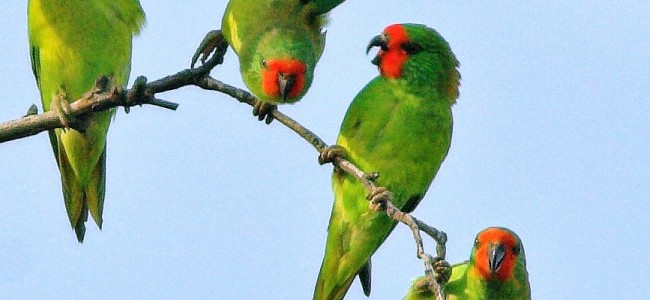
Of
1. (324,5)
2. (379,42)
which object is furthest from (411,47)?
(324,5)

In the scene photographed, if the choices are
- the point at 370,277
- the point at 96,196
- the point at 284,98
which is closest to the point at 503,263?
the point at 370,277

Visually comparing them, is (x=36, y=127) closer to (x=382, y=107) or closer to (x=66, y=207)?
(x=66, y=207)

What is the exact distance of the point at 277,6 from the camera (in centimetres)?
600

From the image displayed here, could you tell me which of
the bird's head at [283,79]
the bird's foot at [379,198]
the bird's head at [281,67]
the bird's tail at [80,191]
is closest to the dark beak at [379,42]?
the bird's head at [281,67]

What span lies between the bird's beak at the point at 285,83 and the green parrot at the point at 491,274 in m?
1.64

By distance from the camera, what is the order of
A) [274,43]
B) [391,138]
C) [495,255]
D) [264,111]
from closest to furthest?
[264,111] < [274,43] < [391,138] < [495,255]

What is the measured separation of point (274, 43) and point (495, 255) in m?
2.00

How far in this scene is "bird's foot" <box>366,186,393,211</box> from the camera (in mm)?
3914

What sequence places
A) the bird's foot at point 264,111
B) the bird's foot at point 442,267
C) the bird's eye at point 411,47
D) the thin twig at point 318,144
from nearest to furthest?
the thin twig at point 318,144 < the bird's foot at point 442,267 < the bird's foot at point 264,111 < the bird's eye at point 411,47

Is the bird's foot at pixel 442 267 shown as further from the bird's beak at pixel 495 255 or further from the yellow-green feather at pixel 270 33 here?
the bird's beak at pixel 495 255

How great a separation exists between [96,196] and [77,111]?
1881mm

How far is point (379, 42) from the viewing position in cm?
627

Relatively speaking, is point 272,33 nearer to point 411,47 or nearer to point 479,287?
point 411,47

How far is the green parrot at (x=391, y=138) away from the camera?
5863mm
